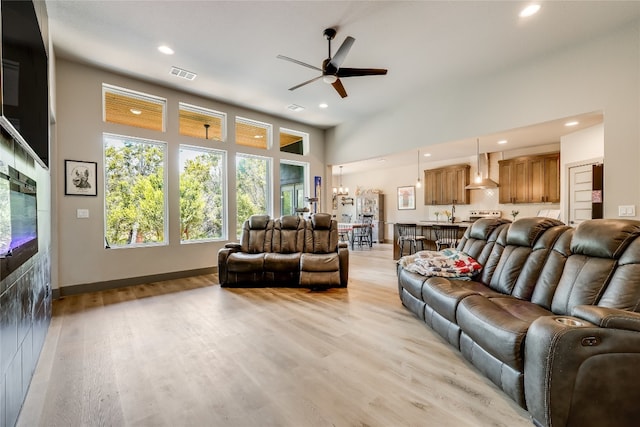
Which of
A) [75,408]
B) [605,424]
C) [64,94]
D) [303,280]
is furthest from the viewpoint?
[303,280]

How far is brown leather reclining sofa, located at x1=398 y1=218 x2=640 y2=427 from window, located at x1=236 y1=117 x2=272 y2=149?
178 inches

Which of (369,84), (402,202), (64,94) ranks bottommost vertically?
(402,202)

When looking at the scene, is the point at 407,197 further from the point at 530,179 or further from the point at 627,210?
the point at 627,210

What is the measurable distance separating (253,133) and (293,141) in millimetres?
1158

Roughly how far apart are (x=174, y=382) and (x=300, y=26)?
12.0ft

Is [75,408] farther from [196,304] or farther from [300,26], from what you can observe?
[300,26]

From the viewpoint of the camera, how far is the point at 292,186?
7.22 meters

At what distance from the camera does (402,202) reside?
10141 mm

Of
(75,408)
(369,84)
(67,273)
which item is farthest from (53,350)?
(369,84)

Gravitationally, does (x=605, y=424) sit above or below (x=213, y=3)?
below

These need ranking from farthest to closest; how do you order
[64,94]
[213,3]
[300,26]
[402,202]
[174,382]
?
[402,202] < [64,94] < [300,26] < [213,3] < [174,382]

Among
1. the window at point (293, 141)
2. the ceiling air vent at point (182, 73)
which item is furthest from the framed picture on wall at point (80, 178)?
the window at point (293, 141)

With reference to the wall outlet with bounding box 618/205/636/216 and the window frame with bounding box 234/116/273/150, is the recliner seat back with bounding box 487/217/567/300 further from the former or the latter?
the window frame with bounding box 234/116/273/150

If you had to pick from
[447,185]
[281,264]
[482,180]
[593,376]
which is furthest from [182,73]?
[447,185]
